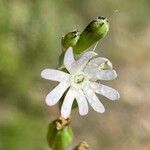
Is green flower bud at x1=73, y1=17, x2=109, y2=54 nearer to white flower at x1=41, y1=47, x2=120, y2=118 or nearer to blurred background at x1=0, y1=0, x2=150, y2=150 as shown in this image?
white flower at x1=41, y1=47, x2=120, y2=118

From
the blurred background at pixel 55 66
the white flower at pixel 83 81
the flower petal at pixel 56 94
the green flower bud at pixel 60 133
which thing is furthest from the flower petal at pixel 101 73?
the blurred background at pixel 55 66

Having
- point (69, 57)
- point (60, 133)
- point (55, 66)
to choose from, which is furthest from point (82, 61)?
point (55, 66)

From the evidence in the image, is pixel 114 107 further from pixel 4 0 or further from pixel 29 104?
pixel 4 0

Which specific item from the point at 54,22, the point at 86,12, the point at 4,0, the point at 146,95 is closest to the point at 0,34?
the point at 4,0

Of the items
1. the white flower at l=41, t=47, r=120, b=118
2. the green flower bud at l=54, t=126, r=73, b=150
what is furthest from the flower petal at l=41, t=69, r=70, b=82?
the green flower bud at l=54, t=126, r=73, b=150

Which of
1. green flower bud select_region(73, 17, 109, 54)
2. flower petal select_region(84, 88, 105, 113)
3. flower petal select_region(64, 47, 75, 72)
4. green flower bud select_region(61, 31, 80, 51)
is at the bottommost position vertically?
flower petal select_region(84, 88, 105, 113)

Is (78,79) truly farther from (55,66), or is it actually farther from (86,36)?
(55,66)

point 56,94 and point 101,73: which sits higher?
point 101,73

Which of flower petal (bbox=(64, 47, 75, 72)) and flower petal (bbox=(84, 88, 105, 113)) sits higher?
flower petal (bbox=(64, 47, 75, 72))
